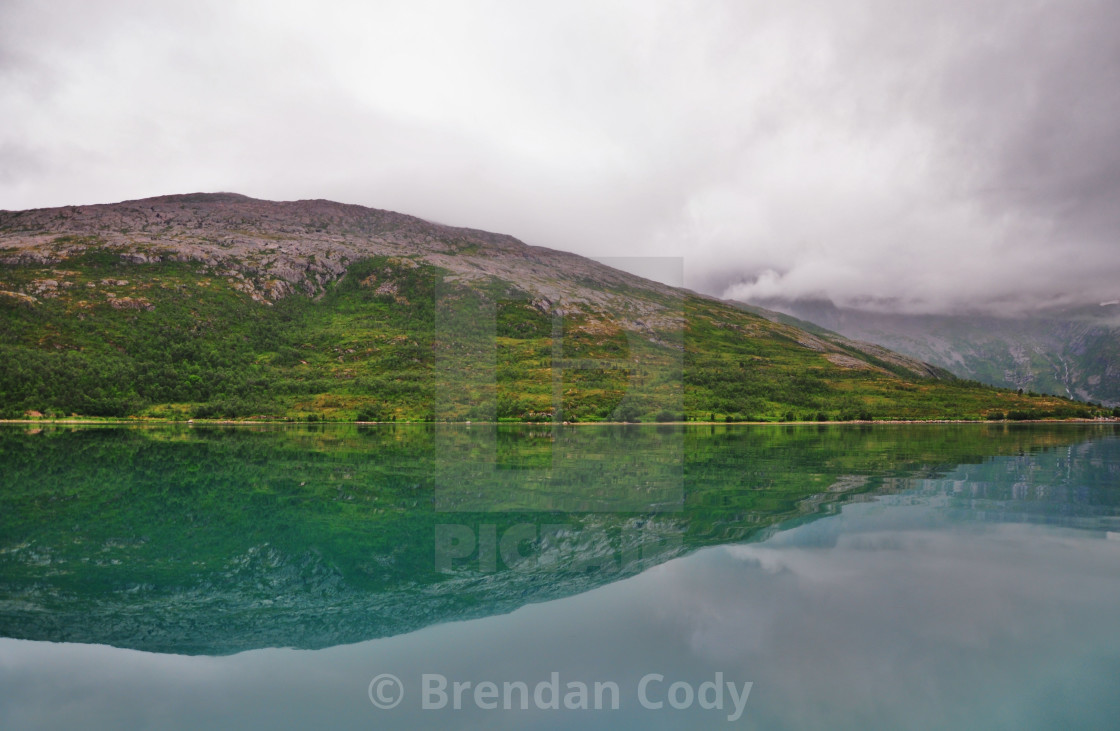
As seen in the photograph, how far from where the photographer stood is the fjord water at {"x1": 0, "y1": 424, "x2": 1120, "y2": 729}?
8.23m

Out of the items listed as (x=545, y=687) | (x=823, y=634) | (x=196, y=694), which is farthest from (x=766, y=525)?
(x=196, y=694)

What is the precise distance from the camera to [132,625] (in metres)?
11.2

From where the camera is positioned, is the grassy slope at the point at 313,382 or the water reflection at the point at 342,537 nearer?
the water reflection at the point at 342,537

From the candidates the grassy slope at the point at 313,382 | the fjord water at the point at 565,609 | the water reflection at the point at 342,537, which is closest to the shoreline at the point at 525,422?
the grassy slope at the point at 313,382

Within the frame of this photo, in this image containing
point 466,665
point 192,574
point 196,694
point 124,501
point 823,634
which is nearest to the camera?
point 196,694

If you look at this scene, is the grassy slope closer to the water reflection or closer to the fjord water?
the water reflection

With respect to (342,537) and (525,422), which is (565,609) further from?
(525,422)

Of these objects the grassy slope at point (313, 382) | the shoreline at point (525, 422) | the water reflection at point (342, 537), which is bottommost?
the shoreline at point (525, 422)

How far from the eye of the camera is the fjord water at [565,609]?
8.23m

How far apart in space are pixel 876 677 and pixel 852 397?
192 metres

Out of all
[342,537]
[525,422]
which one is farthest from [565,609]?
[525,422]

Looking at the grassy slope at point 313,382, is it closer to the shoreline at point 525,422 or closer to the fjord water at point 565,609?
the shoreline at point 525,422

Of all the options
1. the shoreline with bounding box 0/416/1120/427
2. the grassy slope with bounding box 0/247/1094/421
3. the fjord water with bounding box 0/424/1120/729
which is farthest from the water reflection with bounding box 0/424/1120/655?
the grassy slope with bounding box 0/247/1094/421

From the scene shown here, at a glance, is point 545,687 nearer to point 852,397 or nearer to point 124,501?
point 124,501
